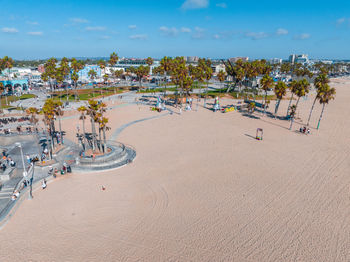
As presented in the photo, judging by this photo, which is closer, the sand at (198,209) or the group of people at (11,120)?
the sand at (198,209)

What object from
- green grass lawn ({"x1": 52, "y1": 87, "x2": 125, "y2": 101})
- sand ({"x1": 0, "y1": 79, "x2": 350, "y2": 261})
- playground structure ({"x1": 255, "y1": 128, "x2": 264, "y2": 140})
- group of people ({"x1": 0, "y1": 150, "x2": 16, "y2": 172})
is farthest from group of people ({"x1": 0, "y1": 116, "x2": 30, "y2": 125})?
playground structure ({"x1": 255, "y1": 128, "x2": 264, "y2": 140})

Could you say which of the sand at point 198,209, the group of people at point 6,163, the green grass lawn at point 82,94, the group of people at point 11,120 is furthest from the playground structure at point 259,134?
the green grass lawn at point 82,94

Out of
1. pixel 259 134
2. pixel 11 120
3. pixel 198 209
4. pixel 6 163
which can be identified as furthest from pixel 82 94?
pixel 198 209

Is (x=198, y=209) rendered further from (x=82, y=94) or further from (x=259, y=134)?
(x=82, y=94)

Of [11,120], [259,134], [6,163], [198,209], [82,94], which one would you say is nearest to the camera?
[198,209]

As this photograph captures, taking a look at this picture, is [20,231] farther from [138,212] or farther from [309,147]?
[309,147]

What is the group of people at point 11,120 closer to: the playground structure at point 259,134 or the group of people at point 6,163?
the group of people at point 6,163

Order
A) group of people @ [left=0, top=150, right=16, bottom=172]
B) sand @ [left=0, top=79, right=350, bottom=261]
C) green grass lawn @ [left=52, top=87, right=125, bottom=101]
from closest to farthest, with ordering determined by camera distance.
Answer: sand @ [left=0, top=79, right=350, bottom=261] < group of people @ [left=0, top=150, right=16, bottom=172] < green grass lawn @ [left=52, top=87, right=125, bottom=101]

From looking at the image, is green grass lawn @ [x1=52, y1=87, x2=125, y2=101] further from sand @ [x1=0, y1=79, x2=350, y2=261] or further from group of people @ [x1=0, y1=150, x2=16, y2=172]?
sand @ [x1=0, y1=79, x2=350, y2=261]

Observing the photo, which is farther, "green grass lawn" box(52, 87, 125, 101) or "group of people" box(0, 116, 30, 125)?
"green grass lawn" box(52, 87, 125, 101)
